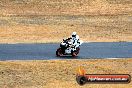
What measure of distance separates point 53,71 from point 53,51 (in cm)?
504

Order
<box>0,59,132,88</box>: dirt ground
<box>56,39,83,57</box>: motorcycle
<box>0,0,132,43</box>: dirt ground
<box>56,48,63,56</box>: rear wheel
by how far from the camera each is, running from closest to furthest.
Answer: <box>0,59,132,88</box>: dirt ground
<box>56,39,83,57</box>: motorcycle
<box>56,48,63,56</box>: rear wheel
<box>0,0,132,43</box>: dirt ground

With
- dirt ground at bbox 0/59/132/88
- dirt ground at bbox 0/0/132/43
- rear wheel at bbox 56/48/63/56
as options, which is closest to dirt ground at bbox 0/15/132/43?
dirt ground at bbox 0/0/132/43

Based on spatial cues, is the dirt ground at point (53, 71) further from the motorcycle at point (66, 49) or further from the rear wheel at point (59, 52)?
the rear wheel at point (59, 52)

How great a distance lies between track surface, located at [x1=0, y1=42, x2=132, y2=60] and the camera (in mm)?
28938

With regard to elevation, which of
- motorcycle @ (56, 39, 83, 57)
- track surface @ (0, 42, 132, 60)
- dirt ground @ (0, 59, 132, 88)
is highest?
motorcycle @ (56, 39, 83, 57)

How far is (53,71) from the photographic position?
83.6 feet

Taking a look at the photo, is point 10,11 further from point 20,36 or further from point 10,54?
point 10,54

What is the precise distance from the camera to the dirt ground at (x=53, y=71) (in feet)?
76.5

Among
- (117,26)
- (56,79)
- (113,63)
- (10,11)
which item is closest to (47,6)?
(10,11)

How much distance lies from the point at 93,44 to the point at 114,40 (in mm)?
2501

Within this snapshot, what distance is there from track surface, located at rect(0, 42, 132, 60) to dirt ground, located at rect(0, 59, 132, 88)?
1.18 m

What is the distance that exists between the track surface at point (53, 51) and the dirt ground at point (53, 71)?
3.86 feet

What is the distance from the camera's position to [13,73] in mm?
25109

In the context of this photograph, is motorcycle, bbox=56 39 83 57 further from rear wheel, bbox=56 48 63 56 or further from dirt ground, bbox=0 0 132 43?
dirt ground, bbox=0 0 132 43
